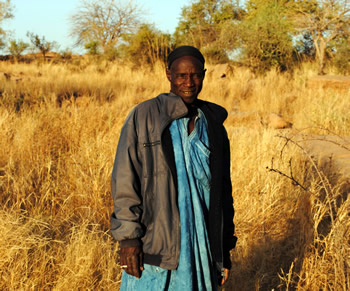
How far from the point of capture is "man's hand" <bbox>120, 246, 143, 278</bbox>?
144cm

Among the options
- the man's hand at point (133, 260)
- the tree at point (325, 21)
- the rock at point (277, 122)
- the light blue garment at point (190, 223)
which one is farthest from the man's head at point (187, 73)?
the tree at point (325, 21)

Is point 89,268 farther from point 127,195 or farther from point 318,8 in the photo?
point 318,8

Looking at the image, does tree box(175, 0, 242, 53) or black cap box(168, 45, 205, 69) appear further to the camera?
tree box(175, 0, 242, 53)

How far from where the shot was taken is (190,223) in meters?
1.46

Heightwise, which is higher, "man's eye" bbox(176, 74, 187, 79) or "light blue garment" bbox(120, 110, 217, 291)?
"man's eye" bbox(176, 74, 187, 79)

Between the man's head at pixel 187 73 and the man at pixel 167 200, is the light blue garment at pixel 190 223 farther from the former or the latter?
the man's head at pixel 187 73

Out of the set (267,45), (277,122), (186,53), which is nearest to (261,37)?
(267,45)

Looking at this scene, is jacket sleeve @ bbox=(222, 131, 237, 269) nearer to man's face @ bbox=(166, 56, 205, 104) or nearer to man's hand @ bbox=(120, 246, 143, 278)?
man's face @ bbox=(166, 56, 205, 104)

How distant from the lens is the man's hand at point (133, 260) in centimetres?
144

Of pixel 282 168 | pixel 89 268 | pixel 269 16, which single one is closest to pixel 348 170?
pixel 282 168

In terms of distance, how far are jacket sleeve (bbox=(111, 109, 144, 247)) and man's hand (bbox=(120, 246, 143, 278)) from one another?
2cm

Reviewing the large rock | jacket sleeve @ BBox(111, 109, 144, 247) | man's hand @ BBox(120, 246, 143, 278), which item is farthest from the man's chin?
the large rock

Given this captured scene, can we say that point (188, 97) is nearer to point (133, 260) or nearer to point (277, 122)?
point (133, 260)

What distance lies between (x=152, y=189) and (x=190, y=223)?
7.5 inches
